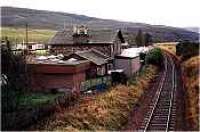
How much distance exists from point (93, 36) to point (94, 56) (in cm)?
670

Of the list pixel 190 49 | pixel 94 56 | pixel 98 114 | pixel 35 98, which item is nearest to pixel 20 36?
pixel 190 49

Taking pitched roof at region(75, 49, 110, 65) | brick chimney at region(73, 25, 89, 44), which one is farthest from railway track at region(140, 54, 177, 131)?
brick chimney at region(73, 25, 89, 44)

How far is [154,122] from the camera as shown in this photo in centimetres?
2247

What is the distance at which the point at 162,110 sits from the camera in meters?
25.9

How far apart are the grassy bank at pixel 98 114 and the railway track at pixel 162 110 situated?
1371mm

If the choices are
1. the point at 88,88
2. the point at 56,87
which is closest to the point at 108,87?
the point at 88,88

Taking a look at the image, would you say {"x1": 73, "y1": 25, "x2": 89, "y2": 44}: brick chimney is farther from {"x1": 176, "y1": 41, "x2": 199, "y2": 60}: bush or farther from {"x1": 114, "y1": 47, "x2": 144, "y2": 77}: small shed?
{"x1": 176, "y1": 41, "x2": 199, "y2": 60}: bush

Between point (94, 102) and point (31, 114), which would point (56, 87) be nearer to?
point (94, 102)

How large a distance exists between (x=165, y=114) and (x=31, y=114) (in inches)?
342

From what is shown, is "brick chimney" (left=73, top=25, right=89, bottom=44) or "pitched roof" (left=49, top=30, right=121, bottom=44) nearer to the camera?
"pitched roof" (left=49, top=30, right=121, bottom=44)

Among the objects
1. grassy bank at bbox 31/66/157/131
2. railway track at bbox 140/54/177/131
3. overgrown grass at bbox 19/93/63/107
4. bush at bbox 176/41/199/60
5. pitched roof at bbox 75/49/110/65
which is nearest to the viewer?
grassy bank at bbox 31/66/157/131

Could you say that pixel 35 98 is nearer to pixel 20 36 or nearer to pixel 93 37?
pixel 93 37

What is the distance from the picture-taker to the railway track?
21.6m

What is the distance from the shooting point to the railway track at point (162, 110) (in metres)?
21.6
